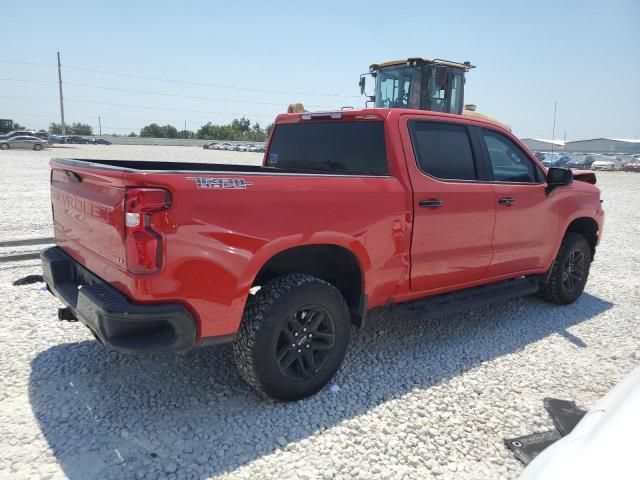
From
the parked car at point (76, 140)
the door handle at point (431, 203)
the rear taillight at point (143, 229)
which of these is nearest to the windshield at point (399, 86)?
the door handle at point (431, 203)

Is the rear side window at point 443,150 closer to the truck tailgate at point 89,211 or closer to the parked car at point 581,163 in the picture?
the truck tailgate at point 89,211

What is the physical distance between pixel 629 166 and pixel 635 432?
4644cm

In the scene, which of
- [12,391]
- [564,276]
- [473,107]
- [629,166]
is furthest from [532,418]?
[629,166]

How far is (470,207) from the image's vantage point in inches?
162

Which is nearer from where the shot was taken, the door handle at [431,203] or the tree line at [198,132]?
the door handle at [431,203]

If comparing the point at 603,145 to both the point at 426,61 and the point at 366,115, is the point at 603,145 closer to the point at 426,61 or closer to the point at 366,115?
the point at 426,61

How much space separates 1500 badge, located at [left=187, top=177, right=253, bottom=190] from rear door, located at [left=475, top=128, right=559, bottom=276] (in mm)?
2503

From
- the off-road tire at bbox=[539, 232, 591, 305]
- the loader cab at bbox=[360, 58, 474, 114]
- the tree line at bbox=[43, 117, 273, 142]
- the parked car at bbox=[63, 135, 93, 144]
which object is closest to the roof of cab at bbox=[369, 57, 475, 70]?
the loader cab at bbox=[360, 58, 474, 114]

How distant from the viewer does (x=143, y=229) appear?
2.53 metres

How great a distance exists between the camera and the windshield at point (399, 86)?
12.9 meters

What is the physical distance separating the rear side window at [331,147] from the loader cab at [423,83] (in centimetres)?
889

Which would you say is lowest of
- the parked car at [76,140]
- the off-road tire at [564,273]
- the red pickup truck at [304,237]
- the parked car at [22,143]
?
the off-road tire at [564,273]

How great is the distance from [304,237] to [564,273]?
12.0 feet

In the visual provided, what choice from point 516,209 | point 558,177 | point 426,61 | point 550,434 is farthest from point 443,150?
point 426,61
